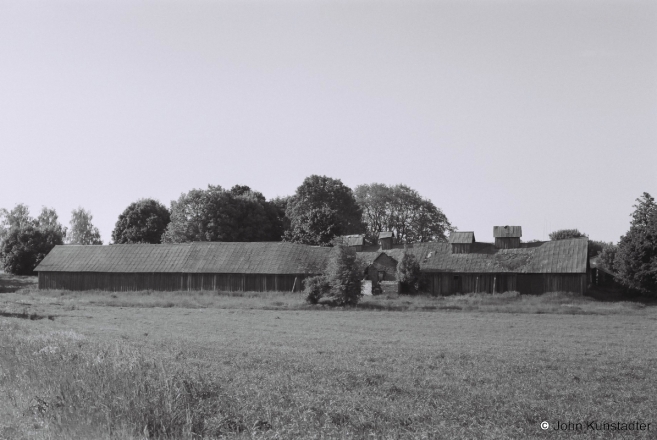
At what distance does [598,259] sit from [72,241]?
88813mm

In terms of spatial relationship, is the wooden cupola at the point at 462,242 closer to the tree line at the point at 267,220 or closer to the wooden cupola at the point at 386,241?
the wooden cupola at the point at 386,241

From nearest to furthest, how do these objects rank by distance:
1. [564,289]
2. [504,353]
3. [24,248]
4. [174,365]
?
[174,365], [504,353], [564,289], [24,248]

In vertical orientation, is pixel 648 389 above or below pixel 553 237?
below

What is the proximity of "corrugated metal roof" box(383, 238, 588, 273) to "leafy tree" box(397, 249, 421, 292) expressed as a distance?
2.91 m

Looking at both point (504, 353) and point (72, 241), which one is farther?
point (72, 241)

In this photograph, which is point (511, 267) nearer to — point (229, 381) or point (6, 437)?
point (229, 381)

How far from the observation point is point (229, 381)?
525 inches

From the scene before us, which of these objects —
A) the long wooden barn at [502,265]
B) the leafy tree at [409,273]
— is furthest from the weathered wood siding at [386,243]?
the leafy tree at [409,273]

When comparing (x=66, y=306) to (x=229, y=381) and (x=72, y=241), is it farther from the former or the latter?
(x=72, y=241)

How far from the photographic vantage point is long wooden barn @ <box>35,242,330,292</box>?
58844 mm

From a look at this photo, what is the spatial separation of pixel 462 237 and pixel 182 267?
27668 millimetres

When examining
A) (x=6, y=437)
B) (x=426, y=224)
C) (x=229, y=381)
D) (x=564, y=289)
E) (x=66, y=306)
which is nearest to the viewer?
(x=6, y=437)

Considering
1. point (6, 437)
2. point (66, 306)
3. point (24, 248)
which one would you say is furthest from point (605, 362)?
point (24, 248)

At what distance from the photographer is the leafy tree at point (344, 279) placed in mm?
44619
